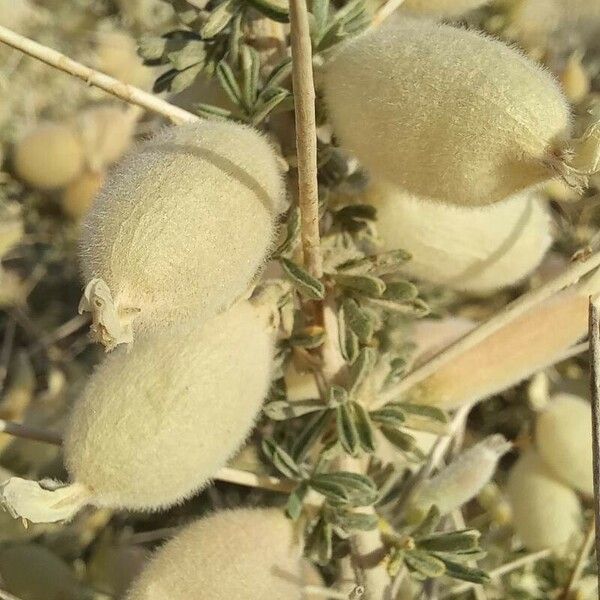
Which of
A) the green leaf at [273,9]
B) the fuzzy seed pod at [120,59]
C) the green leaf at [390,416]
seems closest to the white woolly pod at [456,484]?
the green leaf at [390,416]

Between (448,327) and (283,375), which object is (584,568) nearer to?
(448,327)

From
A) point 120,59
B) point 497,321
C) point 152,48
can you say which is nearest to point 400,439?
point 497,321

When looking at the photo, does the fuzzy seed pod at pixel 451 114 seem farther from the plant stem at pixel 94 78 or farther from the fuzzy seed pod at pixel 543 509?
the fuzzy seed pod at pixel 543 509

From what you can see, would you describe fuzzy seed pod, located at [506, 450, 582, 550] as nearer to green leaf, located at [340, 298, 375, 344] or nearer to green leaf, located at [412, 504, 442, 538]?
green leaf, located at [412, 504, 442, 538]

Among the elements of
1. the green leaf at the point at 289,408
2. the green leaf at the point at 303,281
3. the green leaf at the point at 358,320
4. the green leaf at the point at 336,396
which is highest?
the green leaf at the point at 303,281

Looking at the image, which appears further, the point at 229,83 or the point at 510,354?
the point at 510,354

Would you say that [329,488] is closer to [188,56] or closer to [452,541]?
[452,541]

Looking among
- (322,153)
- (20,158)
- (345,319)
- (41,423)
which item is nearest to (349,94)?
(322,153)
